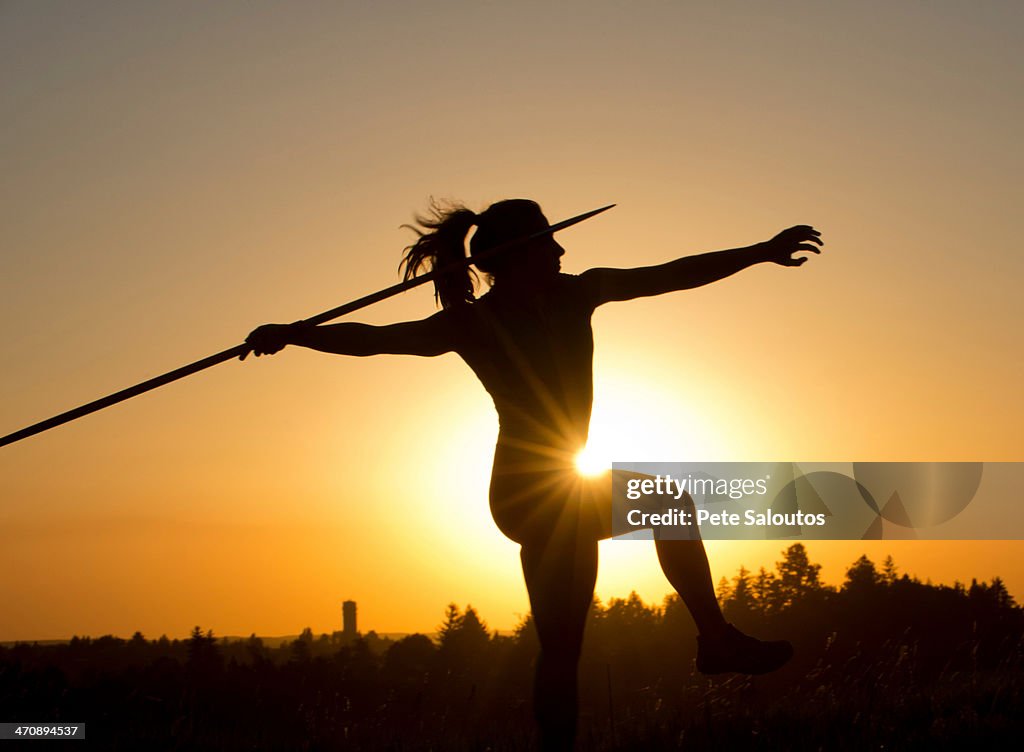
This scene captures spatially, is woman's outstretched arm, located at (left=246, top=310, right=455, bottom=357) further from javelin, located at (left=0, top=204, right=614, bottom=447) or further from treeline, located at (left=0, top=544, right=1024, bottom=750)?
treeline, located at (left=0, top=544, right=1024, bottom=750)

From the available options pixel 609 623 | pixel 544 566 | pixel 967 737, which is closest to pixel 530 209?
pixel 544 566

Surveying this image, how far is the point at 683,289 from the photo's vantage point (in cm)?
562

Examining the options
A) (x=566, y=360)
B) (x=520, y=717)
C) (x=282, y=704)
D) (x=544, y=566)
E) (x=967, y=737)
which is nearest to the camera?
(x=544, y=566)

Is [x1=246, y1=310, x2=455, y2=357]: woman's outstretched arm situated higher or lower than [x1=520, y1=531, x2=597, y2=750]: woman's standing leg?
higher

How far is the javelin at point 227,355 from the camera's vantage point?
572 centimetres

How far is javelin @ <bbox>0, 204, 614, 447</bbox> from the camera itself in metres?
5.72

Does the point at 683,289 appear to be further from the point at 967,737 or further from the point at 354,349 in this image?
the point at 967,737

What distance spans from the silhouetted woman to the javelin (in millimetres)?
71

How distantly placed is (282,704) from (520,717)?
1897mm

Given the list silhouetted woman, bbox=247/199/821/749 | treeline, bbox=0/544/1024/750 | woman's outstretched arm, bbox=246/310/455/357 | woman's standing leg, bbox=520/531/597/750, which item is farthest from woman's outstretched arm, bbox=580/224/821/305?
treeline, bbox=0/544/1024/750

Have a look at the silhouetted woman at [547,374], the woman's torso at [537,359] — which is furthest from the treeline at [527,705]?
the woman's torso at [537,359]

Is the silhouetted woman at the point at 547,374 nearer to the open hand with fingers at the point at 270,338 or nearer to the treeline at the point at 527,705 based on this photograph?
the open hand with fingers at the point at 270,338

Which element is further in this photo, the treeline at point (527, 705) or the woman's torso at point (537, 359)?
the treeline at point (527, 705)

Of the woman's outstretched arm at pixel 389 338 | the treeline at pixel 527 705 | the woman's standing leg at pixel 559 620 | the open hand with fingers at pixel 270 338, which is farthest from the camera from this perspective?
the treeline at pixel 527 705
